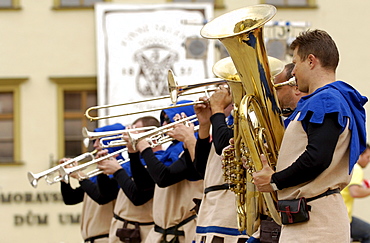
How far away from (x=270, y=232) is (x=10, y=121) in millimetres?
16762

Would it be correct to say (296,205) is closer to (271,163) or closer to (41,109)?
(271,163)

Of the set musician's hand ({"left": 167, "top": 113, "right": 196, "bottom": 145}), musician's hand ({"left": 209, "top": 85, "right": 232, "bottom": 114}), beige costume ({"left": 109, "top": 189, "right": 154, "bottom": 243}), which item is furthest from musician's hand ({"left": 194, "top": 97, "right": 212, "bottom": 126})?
beige costume ({"left": 109, "top": 189, "right": 154, "bottom": 243})

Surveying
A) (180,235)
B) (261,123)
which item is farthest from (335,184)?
(180,235)

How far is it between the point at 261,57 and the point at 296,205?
939 millimetres

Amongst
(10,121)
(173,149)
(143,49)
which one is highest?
(143,49)

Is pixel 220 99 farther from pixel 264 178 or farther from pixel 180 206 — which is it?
pixel 180 206

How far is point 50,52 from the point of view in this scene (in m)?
20.8

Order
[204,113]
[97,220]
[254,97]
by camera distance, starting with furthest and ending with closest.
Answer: [97,220] < [204,113] < [254,97]

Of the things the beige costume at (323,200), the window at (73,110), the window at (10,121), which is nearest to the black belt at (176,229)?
the beige costume at (323,200)

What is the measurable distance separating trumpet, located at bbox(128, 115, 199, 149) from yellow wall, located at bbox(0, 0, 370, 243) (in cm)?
1352

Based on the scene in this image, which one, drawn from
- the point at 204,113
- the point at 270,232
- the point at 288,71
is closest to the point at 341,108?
the point at 270,232

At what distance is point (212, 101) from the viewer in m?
5.88

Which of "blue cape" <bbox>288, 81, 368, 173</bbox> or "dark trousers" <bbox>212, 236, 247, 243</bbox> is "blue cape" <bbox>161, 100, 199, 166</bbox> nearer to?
"dark trousers" <bbox>212, 236, 247, 243</bbox>

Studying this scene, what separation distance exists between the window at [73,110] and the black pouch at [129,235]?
1306cm
